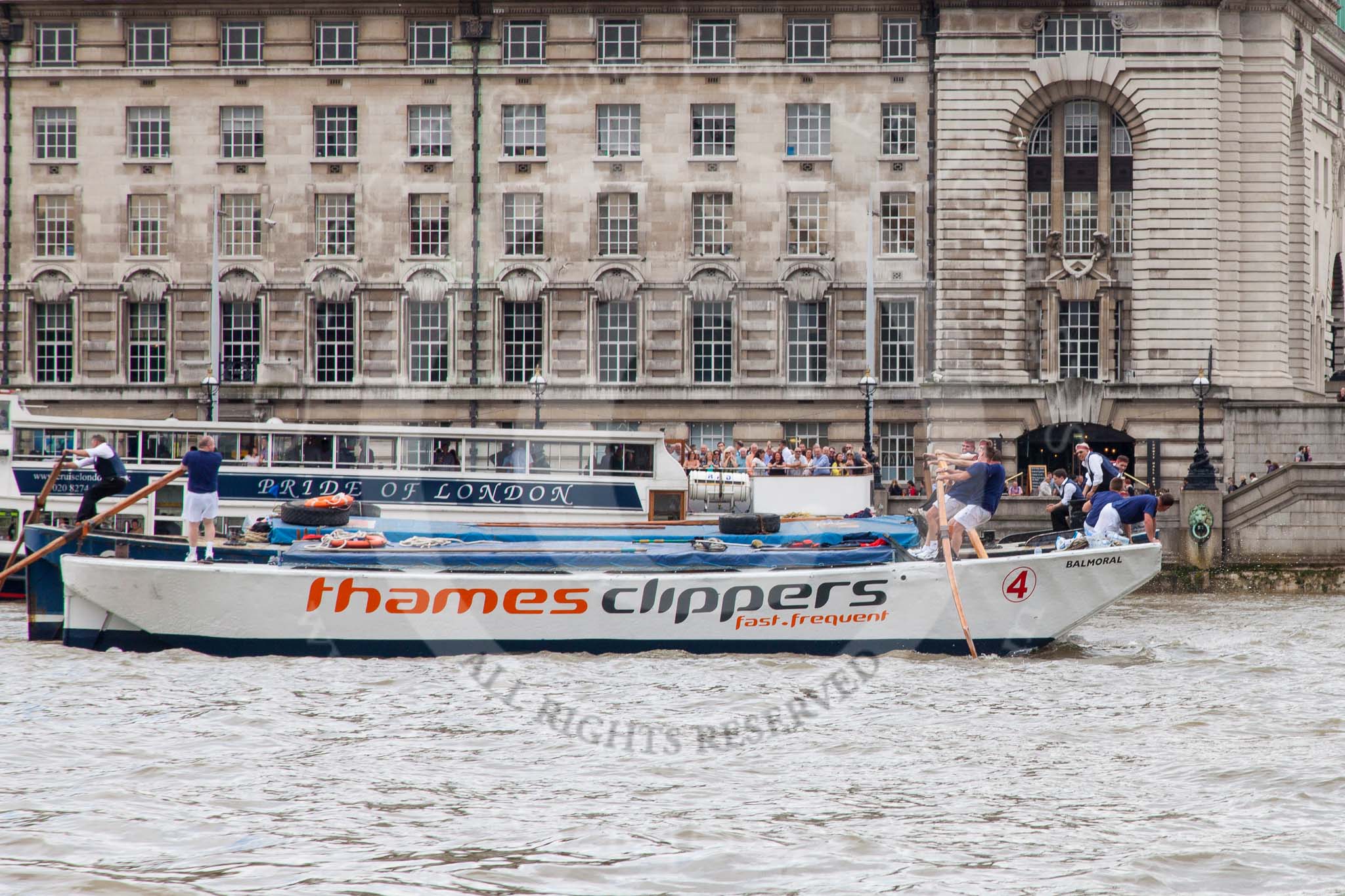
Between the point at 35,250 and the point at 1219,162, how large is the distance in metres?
35.5

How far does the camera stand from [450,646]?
74.8 feet

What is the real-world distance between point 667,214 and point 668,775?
36654 mm

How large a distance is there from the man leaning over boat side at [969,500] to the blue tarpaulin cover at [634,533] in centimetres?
57

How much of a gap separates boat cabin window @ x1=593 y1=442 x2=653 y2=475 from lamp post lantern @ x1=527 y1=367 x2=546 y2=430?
13958 millimetres

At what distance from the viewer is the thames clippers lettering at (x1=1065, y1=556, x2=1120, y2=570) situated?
75.7 feet

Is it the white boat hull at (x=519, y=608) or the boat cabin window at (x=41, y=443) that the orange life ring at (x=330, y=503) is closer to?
the white boat hull at (x=519, y=608)

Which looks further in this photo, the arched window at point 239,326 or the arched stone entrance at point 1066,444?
the arched window at point 239,326

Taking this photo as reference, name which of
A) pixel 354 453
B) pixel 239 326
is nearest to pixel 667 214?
pixel 239 326

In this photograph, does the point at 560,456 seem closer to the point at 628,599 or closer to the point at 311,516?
the point at 311,516

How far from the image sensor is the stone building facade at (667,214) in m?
50.5

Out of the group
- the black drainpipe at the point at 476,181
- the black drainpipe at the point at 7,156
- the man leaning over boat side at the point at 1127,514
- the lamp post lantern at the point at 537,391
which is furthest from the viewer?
the black drainpipe at the point at 7,156

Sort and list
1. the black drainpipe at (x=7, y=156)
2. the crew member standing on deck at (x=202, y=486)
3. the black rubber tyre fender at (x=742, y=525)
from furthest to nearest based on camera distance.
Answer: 1. the black drainpipe at (x=7, y=156)
2. the black rubber tyre fender at (x=742, y=525)
3. the crew member standing on deck at (x=202, y=486)

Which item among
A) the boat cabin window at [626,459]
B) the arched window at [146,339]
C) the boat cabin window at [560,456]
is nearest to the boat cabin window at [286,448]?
the boat cabin window at [560,456]

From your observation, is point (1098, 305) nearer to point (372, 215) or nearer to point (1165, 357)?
point (1165, 357)
